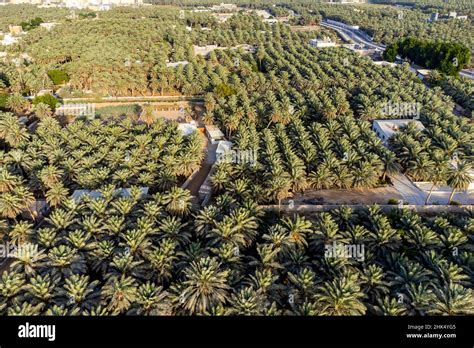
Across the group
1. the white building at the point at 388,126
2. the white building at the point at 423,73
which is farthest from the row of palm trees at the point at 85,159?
the white building at the point at 423,73

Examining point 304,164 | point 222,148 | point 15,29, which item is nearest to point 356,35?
point 222,148

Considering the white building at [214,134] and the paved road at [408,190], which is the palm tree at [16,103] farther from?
the paved road at [408,190]

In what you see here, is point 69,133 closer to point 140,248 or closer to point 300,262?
point 140,248

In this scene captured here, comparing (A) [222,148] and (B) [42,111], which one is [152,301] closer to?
(A) [222,148]

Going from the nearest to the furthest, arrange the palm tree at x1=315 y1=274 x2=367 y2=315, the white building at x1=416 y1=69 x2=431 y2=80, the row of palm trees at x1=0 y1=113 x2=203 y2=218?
the palm tree at x1=315 y1=274 x2=367 y2=315 → the row of palm trees at x1=0 y1=113 x2=203 y2=218 → the white building at x1=416 y1=69 x2=431 y2=80

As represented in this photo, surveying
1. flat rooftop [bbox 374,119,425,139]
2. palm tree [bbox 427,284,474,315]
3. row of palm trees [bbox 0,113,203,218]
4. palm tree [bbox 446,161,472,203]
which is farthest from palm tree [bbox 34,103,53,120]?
palm tree [bbox 427,284,474,315]

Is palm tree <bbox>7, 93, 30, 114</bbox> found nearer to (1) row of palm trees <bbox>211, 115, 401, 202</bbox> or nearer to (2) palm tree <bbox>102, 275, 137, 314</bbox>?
(1) row of palm trees <bbox>211, 115, 401, 202</bbox>

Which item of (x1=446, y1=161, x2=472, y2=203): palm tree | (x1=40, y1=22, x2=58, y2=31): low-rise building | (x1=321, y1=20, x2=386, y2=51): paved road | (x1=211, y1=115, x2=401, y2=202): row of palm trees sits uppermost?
(x1=321, y1=20, x2=386, y2=51): paved road
